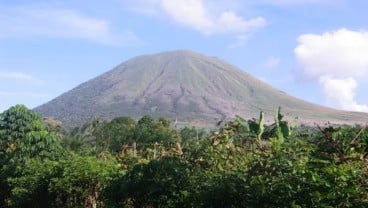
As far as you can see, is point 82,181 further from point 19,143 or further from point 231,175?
point 19,143

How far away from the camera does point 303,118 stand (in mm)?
161500

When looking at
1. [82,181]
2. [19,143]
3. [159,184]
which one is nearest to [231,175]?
[159,184]

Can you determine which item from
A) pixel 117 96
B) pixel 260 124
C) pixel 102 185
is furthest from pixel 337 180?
pixel 117 96

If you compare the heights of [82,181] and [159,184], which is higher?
[159,184]

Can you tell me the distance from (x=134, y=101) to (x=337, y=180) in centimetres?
18133

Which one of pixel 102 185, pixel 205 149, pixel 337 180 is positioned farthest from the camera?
pixel 102 185

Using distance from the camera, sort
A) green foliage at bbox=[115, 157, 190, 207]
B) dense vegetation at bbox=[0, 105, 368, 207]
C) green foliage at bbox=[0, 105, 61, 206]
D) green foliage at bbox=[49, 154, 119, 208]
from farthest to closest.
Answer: green foliage at bbox=[0, 105, 61, 206] → green foliage at bbox=[49, 154, 119, 208] → green foliage at bbox=[115, 157, 190, 207] → dense vegetation at bbox=[0, 105, 368, 207]

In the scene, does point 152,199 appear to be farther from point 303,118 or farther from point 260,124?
point 303,118

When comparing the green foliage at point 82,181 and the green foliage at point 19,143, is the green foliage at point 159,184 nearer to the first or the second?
the green foliage at point 82,181

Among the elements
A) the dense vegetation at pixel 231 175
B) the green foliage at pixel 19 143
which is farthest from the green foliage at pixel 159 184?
the green foliage at pixel 19 143

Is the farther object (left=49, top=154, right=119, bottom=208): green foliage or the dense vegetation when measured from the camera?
(left=49, top=154, right=119, bottom=208): green foliage

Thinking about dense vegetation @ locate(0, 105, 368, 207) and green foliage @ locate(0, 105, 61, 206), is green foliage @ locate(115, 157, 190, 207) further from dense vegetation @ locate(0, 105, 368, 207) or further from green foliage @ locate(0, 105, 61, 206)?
green foliage @ locate(0, 105, 61, 206)

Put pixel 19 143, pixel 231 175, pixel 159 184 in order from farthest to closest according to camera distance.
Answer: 1. pixel 19 143
2. pixel 159 184
3. pixel 231 175

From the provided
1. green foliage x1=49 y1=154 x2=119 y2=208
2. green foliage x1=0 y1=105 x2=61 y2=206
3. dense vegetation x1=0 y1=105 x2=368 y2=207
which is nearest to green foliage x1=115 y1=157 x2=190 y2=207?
dense vegetation x1=0 y1=105 x2=368 y2=207
